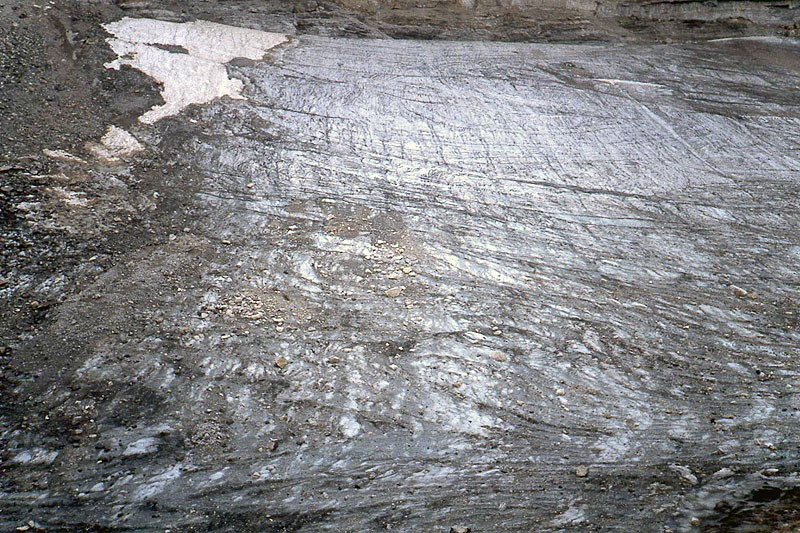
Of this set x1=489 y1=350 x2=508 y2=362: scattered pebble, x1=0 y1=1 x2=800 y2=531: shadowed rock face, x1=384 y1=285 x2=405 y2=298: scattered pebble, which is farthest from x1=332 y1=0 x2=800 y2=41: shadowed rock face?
x1=489 y1=350 x2=508 y2=362: scattered pebble

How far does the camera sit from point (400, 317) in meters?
2.50

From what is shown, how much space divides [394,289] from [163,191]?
4.28 ft

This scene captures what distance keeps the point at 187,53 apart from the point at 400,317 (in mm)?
2713

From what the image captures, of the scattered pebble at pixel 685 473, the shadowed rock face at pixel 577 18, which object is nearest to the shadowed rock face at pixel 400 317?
the scattered pebble at pixel 685 473

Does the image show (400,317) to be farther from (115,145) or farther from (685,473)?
(115,145)

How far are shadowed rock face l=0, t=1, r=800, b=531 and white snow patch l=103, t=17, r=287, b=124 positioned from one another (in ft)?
0.28

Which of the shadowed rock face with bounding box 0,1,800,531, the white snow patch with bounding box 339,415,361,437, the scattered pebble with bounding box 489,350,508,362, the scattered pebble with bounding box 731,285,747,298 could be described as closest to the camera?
the shadowed rock face with bounding box 0,1,800,531

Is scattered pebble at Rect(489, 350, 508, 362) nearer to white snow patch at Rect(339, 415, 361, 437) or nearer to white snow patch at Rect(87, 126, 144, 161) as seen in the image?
white snow patch at Rect(339, 415, 361, 437)

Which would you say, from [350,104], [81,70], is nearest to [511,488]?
[350,104]

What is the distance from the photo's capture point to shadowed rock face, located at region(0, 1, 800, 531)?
6.07ft

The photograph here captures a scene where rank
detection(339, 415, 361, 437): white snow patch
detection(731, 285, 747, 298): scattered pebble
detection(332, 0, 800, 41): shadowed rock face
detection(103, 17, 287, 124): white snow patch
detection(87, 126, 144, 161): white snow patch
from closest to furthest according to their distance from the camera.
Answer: detection(339, 415, 361, 437): white snow patch → detection(731, 285, 747, 298): scattered pebble → detection(87, 126, 144, 161): white snow patch → detection(103, 17, 287, 124): white snow patch → detection(332, 0, 800, 41): shadowed rock face

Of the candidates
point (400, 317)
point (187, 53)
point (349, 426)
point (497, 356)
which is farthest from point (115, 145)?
point (497, 356)

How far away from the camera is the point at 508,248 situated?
2.94 metres

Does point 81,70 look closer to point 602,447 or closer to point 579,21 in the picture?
point 602,447
